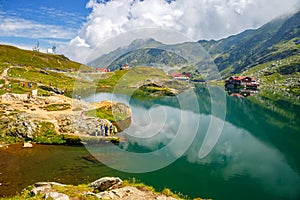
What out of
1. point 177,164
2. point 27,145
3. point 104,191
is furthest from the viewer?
point 27,145

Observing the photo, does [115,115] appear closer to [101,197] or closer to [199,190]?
[199,190]

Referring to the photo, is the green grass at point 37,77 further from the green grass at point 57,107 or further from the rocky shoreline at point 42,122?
the green grass at point 57,107

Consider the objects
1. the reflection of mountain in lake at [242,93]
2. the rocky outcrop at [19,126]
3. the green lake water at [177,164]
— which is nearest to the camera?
the green lake water at [177,164]

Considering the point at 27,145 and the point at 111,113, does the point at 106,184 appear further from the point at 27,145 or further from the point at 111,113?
the point at 111,113

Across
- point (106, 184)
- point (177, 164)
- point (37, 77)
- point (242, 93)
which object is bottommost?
point (177, 164)

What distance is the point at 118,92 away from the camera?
10619 cm

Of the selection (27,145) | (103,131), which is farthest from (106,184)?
(103,131)

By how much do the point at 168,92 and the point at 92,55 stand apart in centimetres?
9564

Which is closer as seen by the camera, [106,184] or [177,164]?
[106,184]

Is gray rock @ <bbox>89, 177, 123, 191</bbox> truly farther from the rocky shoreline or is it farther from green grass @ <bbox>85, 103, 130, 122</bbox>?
green grass @ <bbox>85, 103, 130, 122</bbox>

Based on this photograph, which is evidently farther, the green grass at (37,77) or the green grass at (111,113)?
the green grass at (37,77)

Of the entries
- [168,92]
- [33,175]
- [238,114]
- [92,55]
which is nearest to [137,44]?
[92,55]

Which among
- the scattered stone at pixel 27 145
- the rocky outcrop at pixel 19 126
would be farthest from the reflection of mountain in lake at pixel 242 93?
the scattered stone at pixel 27 145

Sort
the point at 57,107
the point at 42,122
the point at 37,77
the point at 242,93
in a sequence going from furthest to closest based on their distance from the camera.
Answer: the point at 242,93 < the point at 37,77 < the point at 57,107 < the point at 42,122
